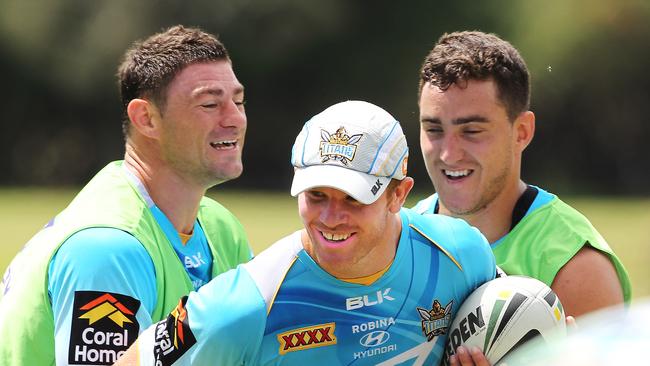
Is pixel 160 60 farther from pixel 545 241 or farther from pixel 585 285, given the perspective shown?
pixel 585 285

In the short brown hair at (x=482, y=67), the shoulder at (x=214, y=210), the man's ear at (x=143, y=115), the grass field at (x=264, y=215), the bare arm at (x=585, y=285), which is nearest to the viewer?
the bare arm at (x=585, y=285)

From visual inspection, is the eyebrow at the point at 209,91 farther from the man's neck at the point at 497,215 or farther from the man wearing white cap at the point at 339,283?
the man wearing white cap at the point at 339,283

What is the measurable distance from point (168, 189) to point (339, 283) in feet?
5.70

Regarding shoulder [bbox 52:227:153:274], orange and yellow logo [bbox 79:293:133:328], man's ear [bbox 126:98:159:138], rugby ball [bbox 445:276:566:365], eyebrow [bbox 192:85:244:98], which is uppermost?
eyebrow [bbox 192:85:244:98]

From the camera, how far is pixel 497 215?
226 inches

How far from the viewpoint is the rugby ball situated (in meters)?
4.41

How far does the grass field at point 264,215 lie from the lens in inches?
830

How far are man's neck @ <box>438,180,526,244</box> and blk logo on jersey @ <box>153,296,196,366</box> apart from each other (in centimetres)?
207

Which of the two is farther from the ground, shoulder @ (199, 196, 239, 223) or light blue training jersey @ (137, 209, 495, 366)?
shoulder @ (199, 196, 239, 223)

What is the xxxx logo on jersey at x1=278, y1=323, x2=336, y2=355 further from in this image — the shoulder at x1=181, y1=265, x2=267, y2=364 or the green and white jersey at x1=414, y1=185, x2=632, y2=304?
the green and white jersey at x1=414, y1=185, x2=632, y2=304

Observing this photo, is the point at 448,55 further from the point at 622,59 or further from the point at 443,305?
the point at 622,59

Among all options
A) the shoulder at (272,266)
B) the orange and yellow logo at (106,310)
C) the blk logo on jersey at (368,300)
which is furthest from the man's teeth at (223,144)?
the blk logo on jersey at (368,300)

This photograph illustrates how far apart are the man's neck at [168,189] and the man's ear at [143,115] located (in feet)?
0.47

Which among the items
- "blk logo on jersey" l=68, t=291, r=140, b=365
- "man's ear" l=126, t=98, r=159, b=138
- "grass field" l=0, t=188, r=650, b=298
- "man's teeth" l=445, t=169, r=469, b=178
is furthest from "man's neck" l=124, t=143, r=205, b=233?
"grass field" l=0, t=188, r=650, b=298
